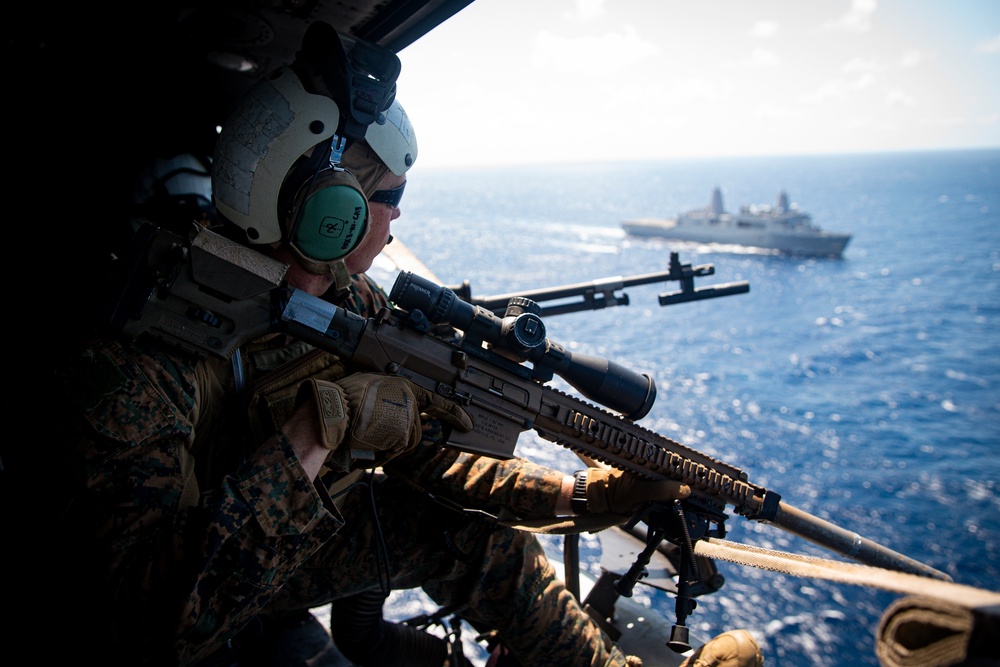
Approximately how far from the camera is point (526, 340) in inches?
117

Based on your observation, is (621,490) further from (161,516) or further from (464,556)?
(161,516)

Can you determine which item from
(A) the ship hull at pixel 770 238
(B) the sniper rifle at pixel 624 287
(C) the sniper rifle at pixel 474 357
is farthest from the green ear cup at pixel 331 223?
(A) the ship hull at pixel 770 238

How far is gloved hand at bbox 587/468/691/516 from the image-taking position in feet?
10.9

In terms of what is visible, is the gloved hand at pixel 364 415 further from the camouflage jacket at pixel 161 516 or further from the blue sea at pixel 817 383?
the blue sea at pixel 817 383

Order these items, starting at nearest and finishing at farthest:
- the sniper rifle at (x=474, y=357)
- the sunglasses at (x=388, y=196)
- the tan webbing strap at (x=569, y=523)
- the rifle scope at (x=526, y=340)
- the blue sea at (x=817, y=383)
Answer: the sniper rifle at (x=474, y=357) < the rifle scope at (x=526, y=340) < the sunglasses at (x=388, y=196) < the tan webbing strap at (x=569, y=523) < the blue sea at (x=817, y=383)

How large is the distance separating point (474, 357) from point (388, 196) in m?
0.88

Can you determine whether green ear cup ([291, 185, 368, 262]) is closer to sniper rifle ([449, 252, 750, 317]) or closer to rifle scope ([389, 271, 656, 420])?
rifle scope ([389, 271, 656, 420])

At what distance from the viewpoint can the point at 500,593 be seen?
133 inches

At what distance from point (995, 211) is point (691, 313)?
73656mm

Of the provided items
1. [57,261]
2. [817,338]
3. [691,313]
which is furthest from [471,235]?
[57,261]

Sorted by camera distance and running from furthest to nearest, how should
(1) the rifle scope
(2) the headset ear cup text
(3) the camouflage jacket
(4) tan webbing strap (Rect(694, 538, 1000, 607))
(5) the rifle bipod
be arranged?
1. (5) the rifle bipod
2. (1) the rifle scope
3. (2) the headset ear cup text
4. (3) the camouflage jacket
5. (4) tan webbing strap (Rect(694, 538, 1000, 607))

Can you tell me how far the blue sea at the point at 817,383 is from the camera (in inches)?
651

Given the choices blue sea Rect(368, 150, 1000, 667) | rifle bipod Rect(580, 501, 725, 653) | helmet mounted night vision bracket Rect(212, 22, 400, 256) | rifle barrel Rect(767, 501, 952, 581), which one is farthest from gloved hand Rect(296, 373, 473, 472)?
blue sea Rect(368, 150, 1000, 667)

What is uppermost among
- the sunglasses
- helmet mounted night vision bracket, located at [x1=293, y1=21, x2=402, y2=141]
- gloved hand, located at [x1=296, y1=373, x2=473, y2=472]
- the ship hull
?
the ship hull
